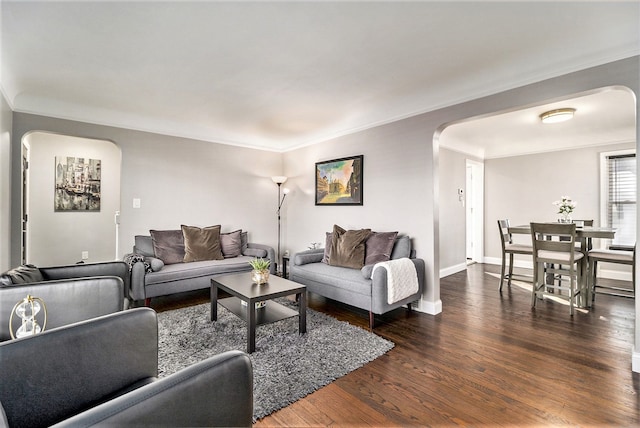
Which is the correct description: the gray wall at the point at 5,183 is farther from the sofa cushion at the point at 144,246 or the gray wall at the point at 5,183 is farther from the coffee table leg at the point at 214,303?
the coffee table leg at the point at 214,303

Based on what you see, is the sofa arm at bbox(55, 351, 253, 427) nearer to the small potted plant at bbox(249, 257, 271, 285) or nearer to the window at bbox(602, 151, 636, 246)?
the small potted plant at bbox(249, 257, 271, 285)

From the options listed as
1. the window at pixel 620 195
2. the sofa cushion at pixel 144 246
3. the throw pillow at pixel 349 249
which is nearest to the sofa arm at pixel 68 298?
the sofa cushion at pixel 144 246

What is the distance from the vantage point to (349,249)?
3.69 meters

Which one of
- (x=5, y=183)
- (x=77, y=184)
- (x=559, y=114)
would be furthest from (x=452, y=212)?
(x=77, y=184)

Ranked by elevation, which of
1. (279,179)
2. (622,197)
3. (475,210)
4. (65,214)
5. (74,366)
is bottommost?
(74,366)

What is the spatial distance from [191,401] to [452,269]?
5.31 meters

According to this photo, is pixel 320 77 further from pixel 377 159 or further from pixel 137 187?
pixel 137 187

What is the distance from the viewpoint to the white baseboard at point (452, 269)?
17.1ft

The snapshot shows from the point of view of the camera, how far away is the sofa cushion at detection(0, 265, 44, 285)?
1.91 m

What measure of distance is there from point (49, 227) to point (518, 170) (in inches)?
328

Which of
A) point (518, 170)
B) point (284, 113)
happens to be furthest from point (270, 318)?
point (518, 170)

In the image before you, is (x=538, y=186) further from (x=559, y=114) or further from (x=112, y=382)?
(x=112, y=382)

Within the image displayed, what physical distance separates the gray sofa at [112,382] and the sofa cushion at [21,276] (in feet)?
3.68

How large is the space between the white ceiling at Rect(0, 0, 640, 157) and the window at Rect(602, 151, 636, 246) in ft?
5.95
